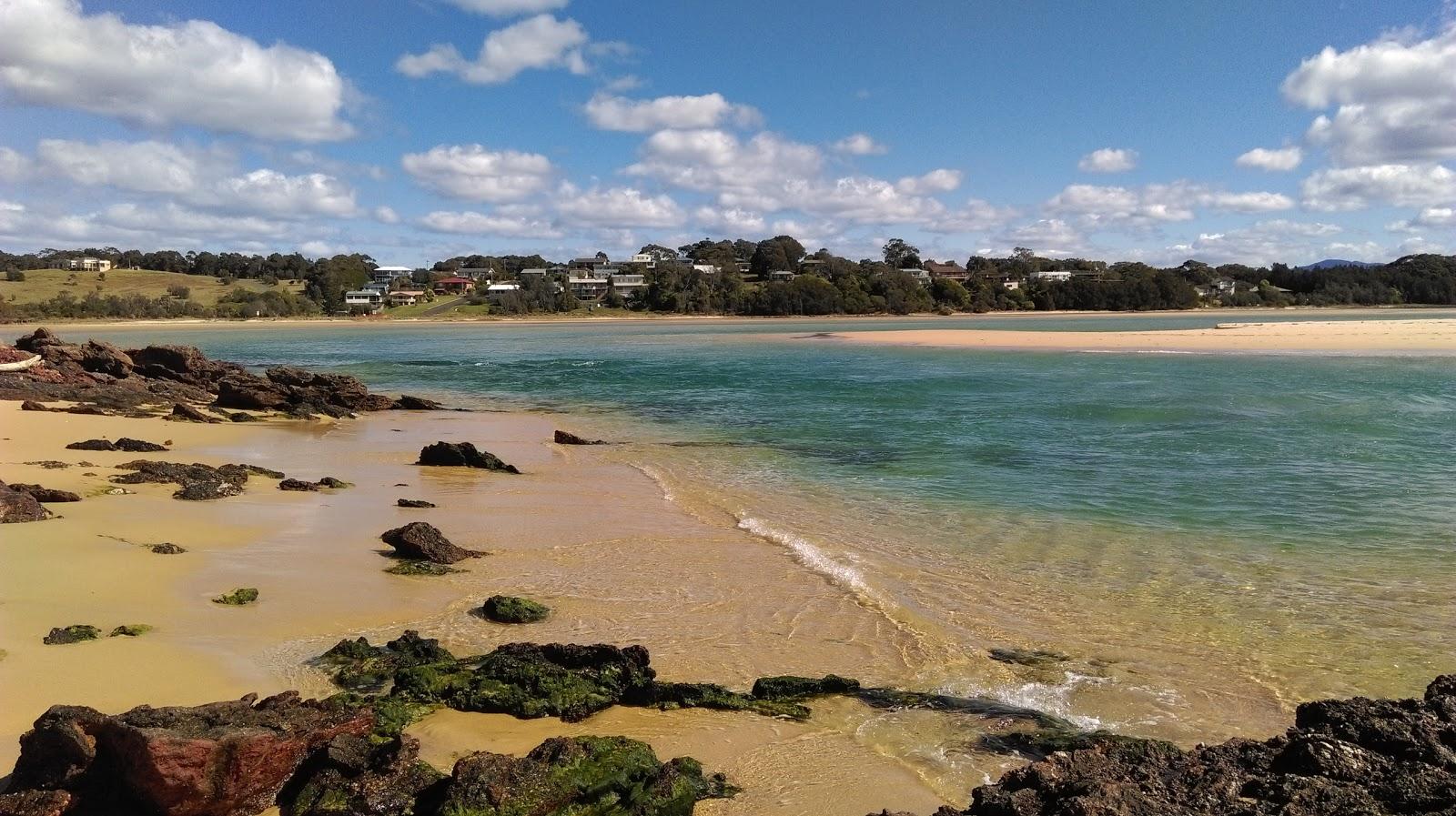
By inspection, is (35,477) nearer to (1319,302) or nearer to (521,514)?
(521,514)

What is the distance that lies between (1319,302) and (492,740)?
16679 centimetres

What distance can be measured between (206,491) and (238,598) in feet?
16.4

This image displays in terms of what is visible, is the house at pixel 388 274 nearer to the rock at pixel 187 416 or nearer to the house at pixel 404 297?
the house at pixel 404 297

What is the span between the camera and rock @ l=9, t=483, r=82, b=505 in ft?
32.4

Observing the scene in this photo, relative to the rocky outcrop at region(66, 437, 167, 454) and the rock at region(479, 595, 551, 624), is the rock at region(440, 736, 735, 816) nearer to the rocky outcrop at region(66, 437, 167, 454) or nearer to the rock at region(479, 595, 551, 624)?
the rock at region(479, 595, 551, 624)

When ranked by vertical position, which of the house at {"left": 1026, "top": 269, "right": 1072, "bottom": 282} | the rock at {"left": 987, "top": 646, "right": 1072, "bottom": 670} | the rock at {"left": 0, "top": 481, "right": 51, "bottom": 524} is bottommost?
the rock at {"left": 987, "top": 646, "right": 1072, "bottom": 670}

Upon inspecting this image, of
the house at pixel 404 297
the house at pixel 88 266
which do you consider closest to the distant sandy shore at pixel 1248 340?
the house at pixel 404 297

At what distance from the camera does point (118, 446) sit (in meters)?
14.9

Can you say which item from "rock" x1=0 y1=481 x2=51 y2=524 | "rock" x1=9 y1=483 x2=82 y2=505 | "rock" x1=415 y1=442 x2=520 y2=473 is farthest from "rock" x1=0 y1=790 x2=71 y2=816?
"rock" x1=415 y1=442 x2=520 y2=473

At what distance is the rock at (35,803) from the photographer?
3.77m

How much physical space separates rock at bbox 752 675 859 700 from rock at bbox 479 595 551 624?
214 centimetres

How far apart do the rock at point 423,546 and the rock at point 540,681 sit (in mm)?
3040

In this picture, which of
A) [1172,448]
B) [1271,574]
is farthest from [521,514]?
[1172,448]

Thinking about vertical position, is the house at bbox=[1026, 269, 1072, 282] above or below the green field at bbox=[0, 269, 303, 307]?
above
